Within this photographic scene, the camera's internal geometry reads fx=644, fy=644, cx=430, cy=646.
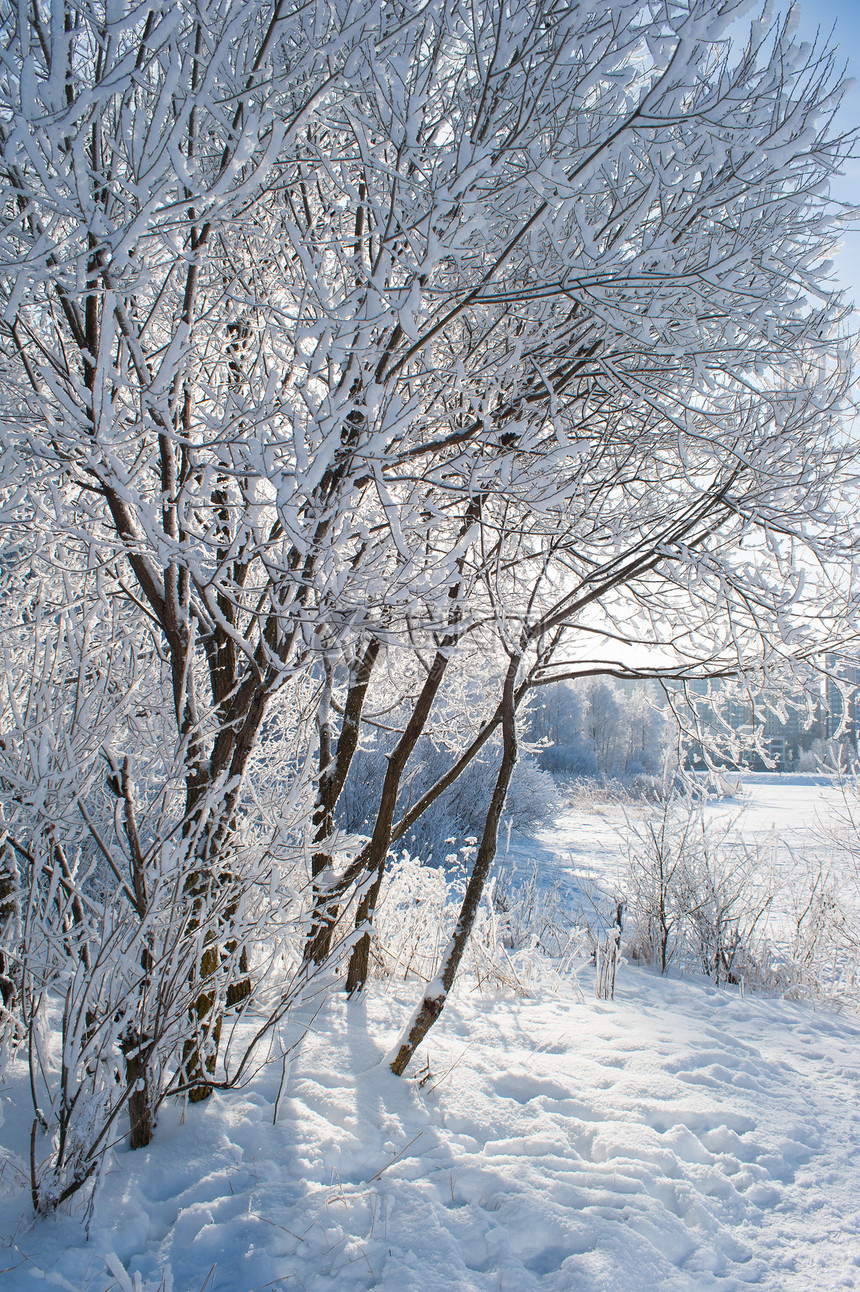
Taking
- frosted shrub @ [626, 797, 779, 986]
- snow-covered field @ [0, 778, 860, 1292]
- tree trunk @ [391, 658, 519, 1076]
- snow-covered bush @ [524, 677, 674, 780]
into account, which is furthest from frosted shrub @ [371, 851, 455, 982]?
snow-covered bush @ [524, 677, 674, 780]

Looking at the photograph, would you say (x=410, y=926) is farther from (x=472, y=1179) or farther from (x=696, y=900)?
(x=696, y=900)

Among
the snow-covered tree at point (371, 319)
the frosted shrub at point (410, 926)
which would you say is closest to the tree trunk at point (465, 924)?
the snow-covered tree at point (371, 319)

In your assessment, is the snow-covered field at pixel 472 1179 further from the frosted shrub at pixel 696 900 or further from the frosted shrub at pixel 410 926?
the frosted shrub at pixel 696 900

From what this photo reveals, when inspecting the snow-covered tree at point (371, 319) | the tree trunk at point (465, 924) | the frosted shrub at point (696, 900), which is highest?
the snow-covered tree at point (371, 319)

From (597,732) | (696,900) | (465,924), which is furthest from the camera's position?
(597,732)

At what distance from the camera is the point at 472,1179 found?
1984 millimetres

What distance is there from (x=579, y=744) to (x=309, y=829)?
36337mm

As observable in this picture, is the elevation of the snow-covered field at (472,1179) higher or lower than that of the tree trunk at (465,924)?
lower

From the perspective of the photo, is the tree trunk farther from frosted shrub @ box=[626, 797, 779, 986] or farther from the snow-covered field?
frosted shrub @ box=[626, 797, 779, 986]

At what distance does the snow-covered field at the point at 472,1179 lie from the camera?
5.29 feet

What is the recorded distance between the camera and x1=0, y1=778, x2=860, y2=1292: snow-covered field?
161 cm

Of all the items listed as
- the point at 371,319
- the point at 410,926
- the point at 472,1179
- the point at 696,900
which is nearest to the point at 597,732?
the point at 696,900

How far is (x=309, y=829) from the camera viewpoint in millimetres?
2531

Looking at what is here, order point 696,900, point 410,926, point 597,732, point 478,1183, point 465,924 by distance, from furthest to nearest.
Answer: point 597,732, point 696,900, point 410,926, point 465,924, point 478,1183
